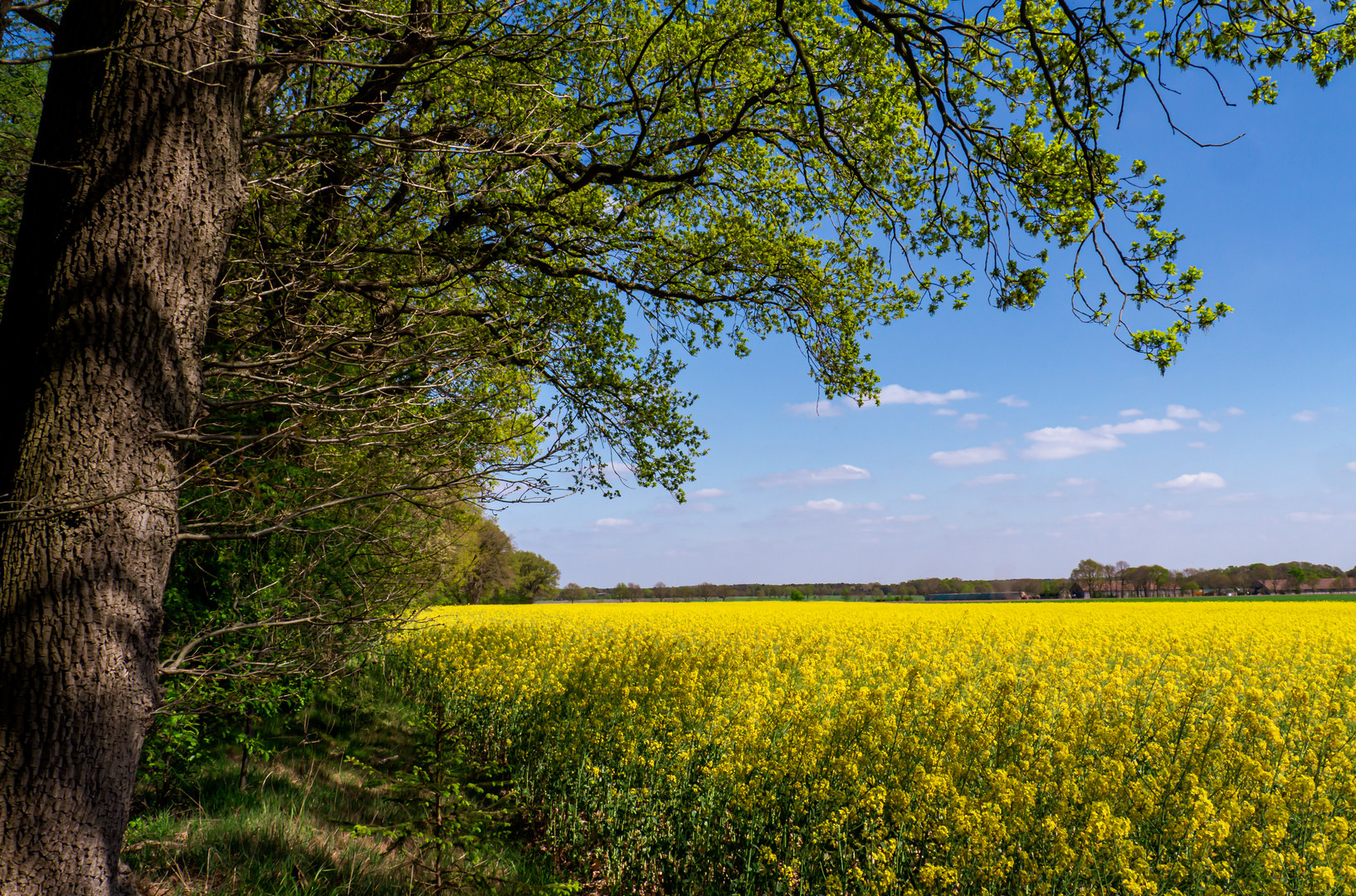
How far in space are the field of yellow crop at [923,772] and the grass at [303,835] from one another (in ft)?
2.67

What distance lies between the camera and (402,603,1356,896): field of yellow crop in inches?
156

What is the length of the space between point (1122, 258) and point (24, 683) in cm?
571

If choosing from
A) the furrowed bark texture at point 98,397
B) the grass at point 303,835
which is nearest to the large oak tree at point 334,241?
the furrowed bark texture at point 98,397

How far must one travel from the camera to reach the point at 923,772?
4.55m

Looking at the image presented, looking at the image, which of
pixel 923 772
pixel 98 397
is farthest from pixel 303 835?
pixel 923 772

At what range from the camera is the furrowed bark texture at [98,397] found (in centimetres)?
269

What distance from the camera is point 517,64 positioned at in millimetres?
6723

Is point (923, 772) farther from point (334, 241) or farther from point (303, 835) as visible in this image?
point (334, 241)

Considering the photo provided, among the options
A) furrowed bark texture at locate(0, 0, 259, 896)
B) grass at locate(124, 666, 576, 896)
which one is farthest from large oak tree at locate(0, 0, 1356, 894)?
grass at locate(124, 666, 576, 896)

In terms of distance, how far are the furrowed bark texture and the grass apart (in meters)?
1.20

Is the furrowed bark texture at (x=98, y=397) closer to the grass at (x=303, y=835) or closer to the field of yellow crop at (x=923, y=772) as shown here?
the grass at (x=303, y=835)

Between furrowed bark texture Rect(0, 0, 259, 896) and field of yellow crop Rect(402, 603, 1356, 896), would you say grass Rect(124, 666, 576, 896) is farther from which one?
furrowed bark texture Rect(0, 0, 259, 896)

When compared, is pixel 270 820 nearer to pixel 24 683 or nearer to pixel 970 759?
pixel 24 683

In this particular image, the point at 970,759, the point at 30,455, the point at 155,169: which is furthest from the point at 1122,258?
the point at 30,455
